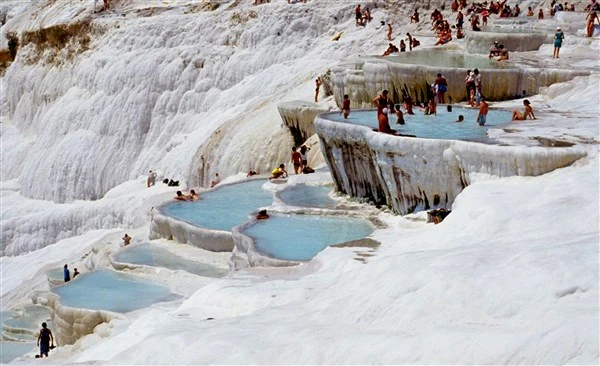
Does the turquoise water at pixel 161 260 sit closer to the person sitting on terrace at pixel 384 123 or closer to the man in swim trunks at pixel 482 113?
the person sitting on terrace at pixel 384 123

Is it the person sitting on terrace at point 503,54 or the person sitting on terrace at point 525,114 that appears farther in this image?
the person sitting on terrace at point 503,54

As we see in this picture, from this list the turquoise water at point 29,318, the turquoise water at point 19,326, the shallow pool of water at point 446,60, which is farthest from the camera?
the shallow pool of water at point 446,60

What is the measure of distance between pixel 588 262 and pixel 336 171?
8.97 m

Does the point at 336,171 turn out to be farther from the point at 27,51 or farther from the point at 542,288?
the point at 27,51

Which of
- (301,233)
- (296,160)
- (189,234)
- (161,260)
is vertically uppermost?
(301,233)

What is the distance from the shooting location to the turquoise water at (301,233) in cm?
Answer: 1277

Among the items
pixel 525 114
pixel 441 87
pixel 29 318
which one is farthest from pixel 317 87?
pixel 29 318

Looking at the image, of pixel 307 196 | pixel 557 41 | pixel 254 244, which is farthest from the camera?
pixel 557 41

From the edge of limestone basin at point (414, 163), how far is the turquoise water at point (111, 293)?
3.48 m

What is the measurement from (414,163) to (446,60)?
813 centimetres

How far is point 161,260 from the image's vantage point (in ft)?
51.4

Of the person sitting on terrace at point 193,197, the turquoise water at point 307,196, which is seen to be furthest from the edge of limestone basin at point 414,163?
the person sitting on terrace at point 193,197

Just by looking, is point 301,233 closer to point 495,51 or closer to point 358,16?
point 495,51

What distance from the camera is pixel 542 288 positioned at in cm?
730
